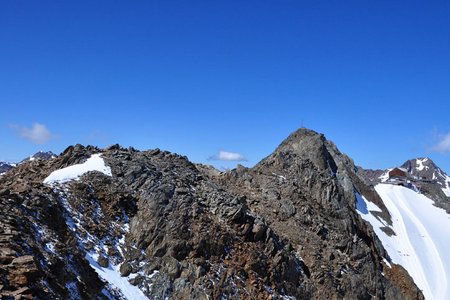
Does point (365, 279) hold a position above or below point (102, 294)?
above

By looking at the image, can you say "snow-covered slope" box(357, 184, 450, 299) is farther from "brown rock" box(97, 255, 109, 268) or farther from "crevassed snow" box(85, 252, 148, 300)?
"brown rock" box(97, 255, 109, 268)

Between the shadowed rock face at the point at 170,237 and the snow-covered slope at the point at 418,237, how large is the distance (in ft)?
48.2

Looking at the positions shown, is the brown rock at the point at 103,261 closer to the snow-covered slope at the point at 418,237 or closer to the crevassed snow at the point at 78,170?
the crevassed snow at the point at 78,170

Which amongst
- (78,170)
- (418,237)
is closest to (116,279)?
(78,170)

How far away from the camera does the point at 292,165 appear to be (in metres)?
51.9

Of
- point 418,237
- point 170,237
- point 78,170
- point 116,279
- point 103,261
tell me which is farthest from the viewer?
point 418,237

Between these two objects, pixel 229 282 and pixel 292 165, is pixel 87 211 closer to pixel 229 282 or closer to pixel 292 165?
pixel 229 282

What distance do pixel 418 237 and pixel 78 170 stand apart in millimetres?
66960

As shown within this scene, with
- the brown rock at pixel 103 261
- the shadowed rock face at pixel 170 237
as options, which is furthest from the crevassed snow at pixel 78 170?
the brown rock at pixel 103 261

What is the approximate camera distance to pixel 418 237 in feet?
249

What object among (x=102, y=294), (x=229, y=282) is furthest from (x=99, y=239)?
(x=229, y=282)

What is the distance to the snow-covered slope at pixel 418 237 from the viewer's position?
60.3m

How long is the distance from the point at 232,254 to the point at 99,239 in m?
9.83

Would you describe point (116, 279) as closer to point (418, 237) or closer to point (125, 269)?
point (125, 269)
